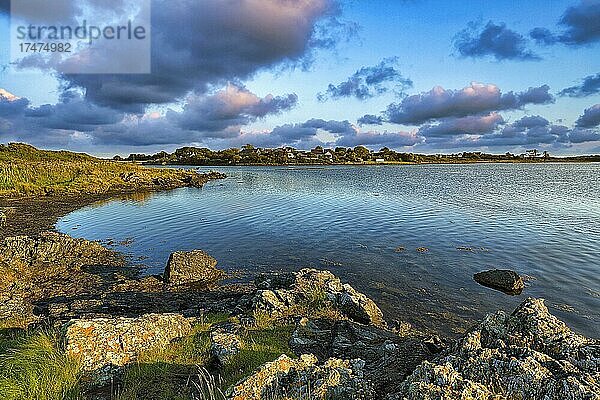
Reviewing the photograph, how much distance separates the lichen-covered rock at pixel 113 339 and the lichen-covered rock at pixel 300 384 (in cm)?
401

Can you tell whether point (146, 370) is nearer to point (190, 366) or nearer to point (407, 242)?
point (190, 366)

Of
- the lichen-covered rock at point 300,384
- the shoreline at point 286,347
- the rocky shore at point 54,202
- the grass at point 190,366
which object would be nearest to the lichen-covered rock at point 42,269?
the shoreline at point 286,347

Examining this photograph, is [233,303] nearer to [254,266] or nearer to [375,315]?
[375,315]

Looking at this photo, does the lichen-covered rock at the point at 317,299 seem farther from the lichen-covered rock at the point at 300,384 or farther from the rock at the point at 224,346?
the lichen-covered rock at the point at 300,384

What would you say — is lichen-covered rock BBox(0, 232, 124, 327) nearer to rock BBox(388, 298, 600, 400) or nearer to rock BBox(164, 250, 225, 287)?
rock BBox(164, 250, 225, 287)

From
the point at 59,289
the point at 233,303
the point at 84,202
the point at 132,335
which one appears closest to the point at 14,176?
the point at 84,202

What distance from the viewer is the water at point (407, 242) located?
1809cm

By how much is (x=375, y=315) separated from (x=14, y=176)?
69540mm

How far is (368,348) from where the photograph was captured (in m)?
9.16

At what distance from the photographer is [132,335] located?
29.0 ft

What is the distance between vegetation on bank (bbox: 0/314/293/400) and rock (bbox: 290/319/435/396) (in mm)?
711

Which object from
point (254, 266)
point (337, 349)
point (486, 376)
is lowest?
point (254, 266)

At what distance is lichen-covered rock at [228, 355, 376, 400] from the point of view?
5770 millimetres

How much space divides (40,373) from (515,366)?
8649 mm
